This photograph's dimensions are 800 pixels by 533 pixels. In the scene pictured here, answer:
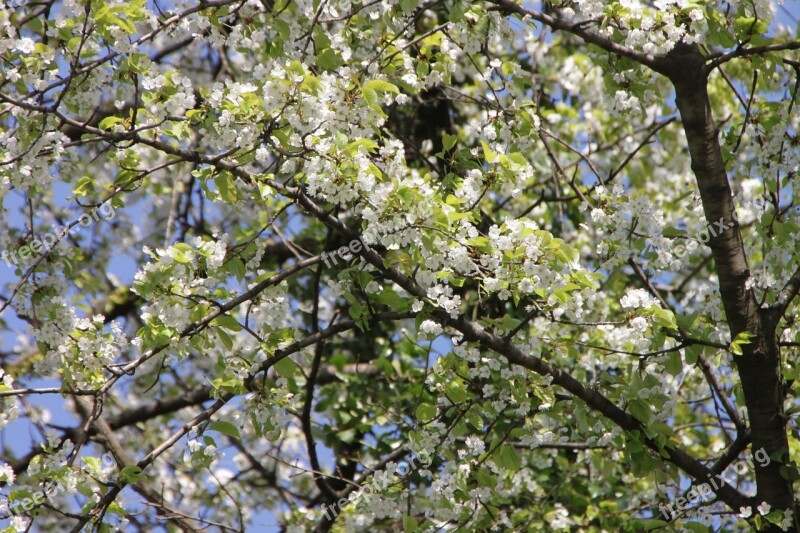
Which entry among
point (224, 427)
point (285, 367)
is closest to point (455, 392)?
point (285, 367)

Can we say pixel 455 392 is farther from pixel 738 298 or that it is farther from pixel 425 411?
pixel 738 298

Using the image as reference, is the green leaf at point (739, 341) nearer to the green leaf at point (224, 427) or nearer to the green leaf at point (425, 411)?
the green leaf at point (425, 411)

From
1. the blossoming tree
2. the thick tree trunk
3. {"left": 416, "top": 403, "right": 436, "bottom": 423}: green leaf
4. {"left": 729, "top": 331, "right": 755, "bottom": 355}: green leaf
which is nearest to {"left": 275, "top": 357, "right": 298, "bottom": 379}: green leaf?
the blossoming tree

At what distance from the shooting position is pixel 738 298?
3441 millimetres

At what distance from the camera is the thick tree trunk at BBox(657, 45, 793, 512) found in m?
3.40

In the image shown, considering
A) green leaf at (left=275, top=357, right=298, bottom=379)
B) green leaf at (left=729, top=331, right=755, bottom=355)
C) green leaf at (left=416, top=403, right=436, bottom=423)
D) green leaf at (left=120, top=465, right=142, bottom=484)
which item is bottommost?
green leaf at (left=120, top=465, right=142, bottom=484)

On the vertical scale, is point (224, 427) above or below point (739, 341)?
Answer: below

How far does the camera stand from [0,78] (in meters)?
2.92

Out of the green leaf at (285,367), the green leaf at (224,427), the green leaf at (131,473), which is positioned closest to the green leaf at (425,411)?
the green leaf at (285,367)

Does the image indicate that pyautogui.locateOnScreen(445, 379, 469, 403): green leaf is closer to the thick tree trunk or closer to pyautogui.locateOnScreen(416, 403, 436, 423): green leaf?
pyautogui.locateOnScreen(416, 403, 436, 423): green leaf

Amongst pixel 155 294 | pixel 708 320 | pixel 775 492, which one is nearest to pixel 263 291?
pixel 155 294

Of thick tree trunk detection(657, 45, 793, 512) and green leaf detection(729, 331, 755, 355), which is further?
thick tree trunk detection(657, 45, 793, 512)

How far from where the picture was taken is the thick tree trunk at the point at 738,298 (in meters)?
3.40

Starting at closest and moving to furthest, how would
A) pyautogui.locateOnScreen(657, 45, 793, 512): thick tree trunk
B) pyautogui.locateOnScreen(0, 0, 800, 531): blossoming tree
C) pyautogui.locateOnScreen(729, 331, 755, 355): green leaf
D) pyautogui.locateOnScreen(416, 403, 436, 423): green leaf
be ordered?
pyautogui.locateOnScreen(0, 0, 800, 531): blossoming tree, pyautogui.locateOnScreen(729, 331, 755, 355): green leaf, pyautogui.locateOnScreen(416, 403, 436, 423): green leaf, pyautogui.locateOnScreen(657, 45, 793, 512): thick tree trunk
